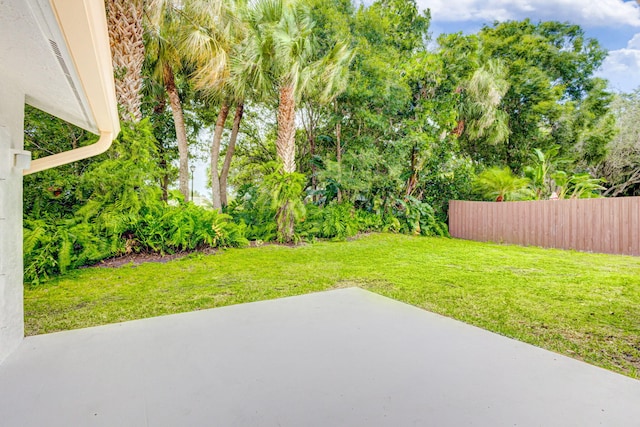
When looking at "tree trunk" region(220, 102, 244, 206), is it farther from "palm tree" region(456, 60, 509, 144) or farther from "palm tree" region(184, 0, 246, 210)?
"palm tree" region(456, 60, 509, 144)

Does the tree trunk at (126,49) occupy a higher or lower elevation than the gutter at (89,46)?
higher

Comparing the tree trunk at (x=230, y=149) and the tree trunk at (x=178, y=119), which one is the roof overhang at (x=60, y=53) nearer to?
the tree trunk at (x=178, y=119)

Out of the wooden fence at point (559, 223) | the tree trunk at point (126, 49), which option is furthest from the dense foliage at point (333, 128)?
the wooden fence at point (559, 223)

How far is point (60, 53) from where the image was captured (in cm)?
117

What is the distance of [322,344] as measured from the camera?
195 centimetres

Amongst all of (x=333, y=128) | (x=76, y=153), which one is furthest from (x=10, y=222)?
(x=333, y=128)

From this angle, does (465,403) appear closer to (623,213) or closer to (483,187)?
(623,213)

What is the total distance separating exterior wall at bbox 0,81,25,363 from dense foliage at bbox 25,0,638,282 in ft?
7.31

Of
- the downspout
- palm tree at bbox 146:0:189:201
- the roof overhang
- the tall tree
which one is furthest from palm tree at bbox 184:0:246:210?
the tall tree

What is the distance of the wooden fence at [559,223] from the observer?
5.76m

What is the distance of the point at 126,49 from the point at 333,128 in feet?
18.0

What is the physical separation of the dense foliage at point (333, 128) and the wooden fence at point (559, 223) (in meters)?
0.81

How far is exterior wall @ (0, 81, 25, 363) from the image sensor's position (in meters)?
1.72

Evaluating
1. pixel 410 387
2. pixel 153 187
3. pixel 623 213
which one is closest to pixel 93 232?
pixel 153 187
